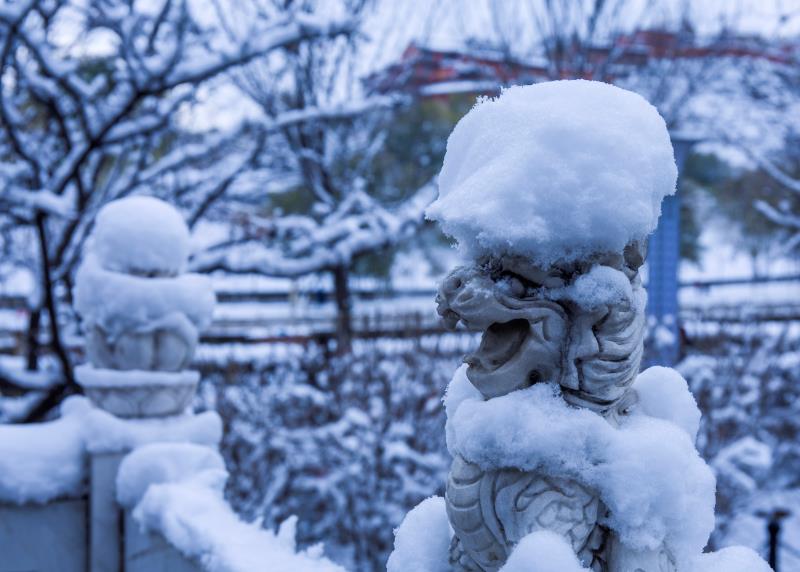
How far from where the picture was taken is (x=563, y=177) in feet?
4.79

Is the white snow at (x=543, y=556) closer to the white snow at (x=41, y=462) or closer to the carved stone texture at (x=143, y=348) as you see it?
the carved stone texture at (x=143, y=348)

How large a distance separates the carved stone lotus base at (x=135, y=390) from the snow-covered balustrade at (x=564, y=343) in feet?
8.75

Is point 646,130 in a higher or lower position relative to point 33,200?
higher

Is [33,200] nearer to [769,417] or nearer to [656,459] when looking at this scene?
[656,459]

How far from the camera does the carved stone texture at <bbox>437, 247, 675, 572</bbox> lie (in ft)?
4.77

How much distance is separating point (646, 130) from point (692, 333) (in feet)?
25.5

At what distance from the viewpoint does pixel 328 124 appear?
11227mm

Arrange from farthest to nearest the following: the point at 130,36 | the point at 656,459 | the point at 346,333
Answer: the point at 346,333, the point at 130,36, the point at 656,459

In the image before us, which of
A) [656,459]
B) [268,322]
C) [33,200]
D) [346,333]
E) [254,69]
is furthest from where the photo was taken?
[268,322]

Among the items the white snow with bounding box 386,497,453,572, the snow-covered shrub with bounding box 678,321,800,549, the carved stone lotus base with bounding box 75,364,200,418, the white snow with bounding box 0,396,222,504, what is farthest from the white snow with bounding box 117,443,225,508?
the snow-covered shrub with bounding box 678,321,800,549

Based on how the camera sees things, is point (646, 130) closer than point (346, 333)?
Yes

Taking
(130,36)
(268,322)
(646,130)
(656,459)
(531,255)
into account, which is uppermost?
(130,36)

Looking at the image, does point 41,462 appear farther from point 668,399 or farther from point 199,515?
point 668,399

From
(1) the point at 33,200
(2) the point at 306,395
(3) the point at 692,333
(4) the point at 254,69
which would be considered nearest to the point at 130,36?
(1) the point at 33,200
